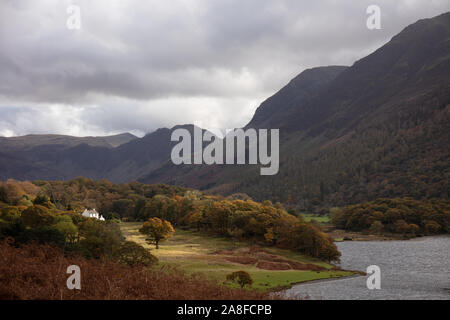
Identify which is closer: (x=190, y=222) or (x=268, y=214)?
(x=268, y=214)

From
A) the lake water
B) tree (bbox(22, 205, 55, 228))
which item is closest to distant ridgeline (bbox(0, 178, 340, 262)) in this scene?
tree (bbox(22, 205, 55, 228))

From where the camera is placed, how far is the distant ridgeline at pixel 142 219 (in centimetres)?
5963

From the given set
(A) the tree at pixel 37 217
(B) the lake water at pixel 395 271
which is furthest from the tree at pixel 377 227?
(A) the tree at pixel 37 217

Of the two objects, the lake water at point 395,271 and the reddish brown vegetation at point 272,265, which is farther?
the reddish brown vegetation at point 272,265

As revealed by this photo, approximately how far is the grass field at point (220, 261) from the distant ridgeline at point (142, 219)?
4512 millimetres

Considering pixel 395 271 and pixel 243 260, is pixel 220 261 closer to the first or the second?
pixel 243 260

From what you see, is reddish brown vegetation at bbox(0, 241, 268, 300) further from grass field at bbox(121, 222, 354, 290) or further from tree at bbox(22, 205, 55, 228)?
tree at bbox(22, 205, 55, 228)

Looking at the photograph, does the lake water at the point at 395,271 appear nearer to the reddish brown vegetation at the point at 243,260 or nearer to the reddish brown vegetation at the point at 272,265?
the reddish brown vegetation at the point at 272,265

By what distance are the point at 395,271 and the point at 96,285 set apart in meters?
80.4

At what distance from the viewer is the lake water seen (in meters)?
60.7
